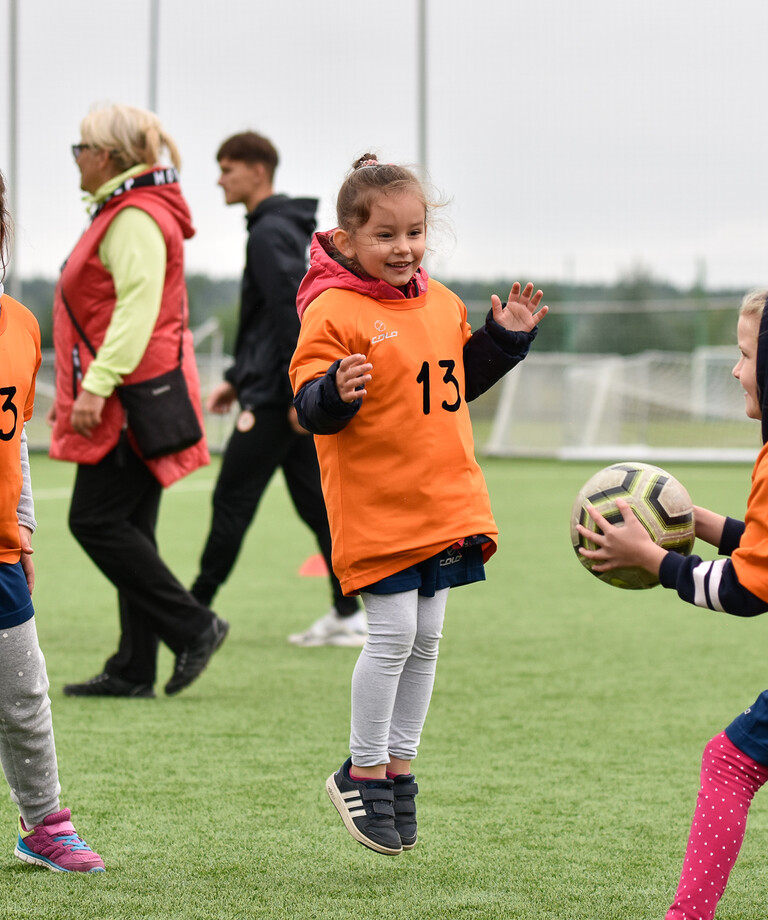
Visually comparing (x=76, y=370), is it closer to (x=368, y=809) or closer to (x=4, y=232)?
(x=4, y=232)

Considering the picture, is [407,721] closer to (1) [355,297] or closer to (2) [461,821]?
(2) [461,821]

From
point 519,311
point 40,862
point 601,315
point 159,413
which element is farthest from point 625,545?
point 601,315

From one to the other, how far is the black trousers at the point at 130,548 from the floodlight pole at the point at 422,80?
18213 mm

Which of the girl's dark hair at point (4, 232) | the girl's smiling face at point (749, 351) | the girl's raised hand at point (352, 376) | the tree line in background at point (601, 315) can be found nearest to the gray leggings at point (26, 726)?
the girl's dark hair at point (4, 232)

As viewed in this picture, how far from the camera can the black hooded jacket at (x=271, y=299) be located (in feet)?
19.4

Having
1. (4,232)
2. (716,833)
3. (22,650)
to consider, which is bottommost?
(716,833)

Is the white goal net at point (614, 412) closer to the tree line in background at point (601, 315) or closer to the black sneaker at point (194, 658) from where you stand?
the tree line in background at point (601, 315)

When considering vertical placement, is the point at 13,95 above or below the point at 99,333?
above

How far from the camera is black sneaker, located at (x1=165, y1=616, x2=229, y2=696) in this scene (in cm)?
509

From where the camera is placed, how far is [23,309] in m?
3.15

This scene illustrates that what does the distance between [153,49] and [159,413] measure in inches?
809

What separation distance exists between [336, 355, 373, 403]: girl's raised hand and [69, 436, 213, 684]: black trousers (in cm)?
227

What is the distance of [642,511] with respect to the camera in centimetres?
277

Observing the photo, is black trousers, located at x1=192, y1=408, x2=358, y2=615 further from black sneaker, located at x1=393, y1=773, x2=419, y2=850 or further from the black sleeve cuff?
the black sleeve cuff
